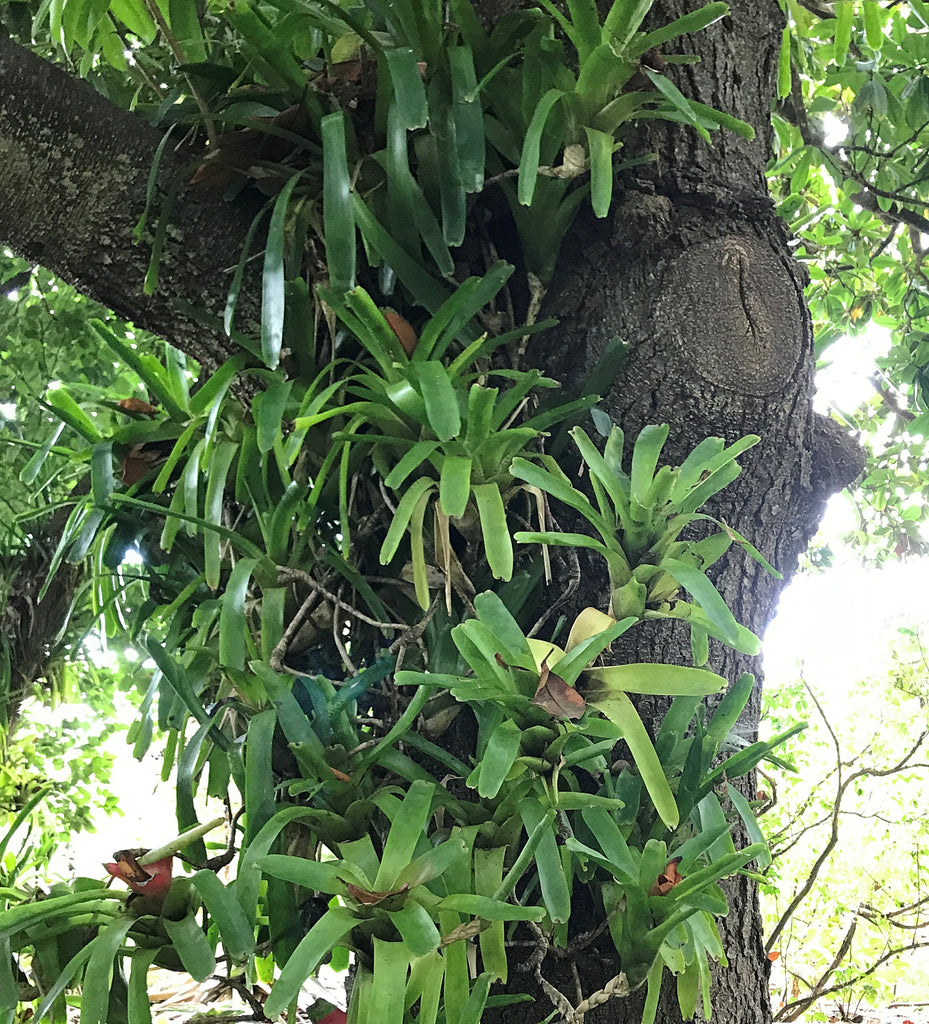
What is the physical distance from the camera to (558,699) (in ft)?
1.65

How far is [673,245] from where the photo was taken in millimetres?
747

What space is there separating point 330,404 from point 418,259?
144 mm

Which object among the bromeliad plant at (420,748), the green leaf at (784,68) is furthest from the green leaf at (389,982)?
the green leaf at (784,68)

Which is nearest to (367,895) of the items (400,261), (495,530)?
(495,530)

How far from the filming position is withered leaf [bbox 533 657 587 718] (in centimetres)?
50

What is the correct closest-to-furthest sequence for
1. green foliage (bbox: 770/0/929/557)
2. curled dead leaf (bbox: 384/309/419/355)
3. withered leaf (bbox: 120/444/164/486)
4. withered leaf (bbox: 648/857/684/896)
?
withered leaf (bbox: 648/857/684/896)
curled dead leaf (bbox: 384/309/419/355)
withered leaf (bbox: 120/444/164/486)
green foliage (bbox: 770/0/929/557)

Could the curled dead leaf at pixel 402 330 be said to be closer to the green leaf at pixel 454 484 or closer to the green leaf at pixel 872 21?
the green leaf at pixel 454 484

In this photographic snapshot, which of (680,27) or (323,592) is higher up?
(680,27)

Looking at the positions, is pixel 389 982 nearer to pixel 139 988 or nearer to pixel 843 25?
pixel 139 988

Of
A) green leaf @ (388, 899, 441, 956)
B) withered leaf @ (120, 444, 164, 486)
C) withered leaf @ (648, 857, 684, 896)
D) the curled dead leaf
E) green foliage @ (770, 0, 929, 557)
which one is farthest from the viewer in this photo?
green foliage @ (770, 0, 929, 557)

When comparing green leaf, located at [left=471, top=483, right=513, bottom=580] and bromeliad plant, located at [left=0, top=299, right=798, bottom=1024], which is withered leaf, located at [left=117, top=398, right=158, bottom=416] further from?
green leaf, located at [left=471, top=483, right=513, bottom=580]

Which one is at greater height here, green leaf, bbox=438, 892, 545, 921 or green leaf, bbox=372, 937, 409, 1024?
green leaf, bbox=438, 892, 545, 921

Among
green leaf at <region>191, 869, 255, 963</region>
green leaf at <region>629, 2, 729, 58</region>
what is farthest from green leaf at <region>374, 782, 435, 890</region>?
green leaf at <region>629, 2, 729, 58</region>

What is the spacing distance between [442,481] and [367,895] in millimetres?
265
